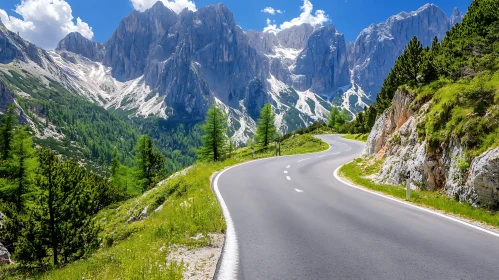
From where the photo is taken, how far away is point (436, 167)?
12445 mm

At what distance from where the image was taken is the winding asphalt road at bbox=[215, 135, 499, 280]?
5176 mm

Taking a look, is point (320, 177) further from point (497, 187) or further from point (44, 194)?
point (44, 194)

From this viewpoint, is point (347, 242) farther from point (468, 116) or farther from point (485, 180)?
point (468, 116)

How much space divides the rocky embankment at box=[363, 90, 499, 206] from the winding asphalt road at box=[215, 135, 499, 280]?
5.47ft

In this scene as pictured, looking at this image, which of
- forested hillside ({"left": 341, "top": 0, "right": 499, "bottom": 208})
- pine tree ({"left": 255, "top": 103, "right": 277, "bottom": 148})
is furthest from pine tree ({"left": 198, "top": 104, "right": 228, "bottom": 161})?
forested hillside ({"left": 341, "top": 0, "right": 499, "bottom": 208})

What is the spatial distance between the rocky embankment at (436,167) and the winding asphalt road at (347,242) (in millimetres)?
1667

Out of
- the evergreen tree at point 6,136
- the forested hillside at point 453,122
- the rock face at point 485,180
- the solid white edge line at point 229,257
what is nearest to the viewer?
the solid white edge line at point 229,257

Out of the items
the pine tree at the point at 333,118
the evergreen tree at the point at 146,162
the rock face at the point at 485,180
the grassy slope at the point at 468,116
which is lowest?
the evergreen tree at the point at 146,162

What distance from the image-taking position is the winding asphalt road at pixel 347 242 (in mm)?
5176

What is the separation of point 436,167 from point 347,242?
26.2ft

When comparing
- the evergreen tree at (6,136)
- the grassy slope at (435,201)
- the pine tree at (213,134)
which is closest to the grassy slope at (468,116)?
the grassy slope at (435,201)

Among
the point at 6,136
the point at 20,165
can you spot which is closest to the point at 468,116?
the point at 20,165

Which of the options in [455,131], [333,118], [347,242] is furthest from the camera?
[333,118]

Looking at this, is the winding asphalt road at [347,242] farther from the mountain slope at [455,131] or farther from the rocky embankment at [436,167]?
the mountain slope at [455,131]
